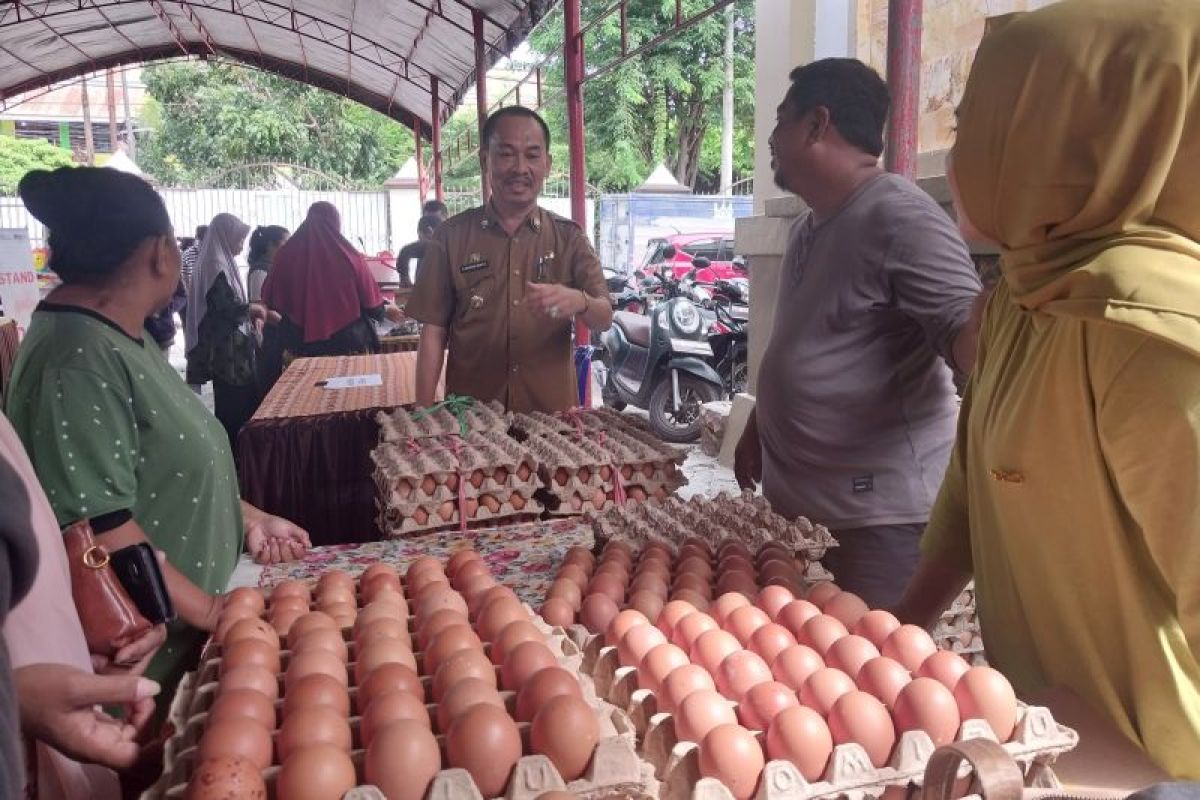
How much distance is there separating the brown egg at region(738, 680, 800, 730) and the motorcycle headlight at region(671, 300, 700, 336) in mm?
7039

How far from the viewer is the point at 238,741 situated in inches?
44.1

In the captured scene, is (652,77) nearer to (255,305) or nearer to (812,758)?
(255,305)

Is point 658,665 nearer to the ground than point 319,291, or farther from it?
nearer to the ground

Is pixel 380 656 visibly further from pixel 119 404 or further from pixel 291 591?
pixel 119 404

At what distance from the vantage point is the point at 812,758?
3.72ft

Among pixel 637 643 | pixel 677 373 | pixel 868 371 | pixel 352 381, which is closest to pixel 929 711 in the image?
pixel 637 643

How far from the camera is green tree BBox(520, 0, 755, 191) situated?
75.2 feet

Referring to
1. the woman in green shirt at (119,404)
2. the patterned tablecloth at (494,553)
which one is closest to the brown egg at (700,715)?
the patterned tablecloth at (494,553)

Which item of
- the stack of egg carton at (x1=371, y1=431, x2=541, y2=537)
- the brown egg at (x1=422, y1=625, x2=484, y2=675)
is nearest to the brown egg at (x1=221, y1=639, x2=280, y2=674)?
the brown egg at (x1=422, y1=625, x2=484, y2=675)

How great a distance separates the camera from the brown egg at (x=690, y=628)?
4.74 feet

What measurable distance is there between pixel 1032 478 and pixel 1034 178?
0.43 m

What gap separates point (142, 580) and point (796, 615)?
1098 millimetres

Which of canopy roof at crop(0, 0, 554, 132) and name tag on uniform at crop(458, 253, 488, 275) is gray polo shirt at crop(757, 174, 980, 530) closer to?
name tag on uniform at crop(458, 253, 488, 275)

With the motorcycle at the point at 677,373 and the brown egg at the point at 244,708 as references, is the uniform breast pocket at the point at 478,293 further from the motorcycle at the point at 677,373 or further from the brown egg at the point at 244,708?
the motorcycle at the point at 677,373
